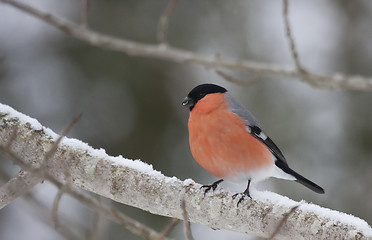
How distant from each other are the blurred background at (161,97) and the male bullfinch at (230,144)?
2735 mm

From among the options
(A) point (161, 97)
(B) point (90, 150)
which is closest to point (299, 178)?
(B) point (90, 150)

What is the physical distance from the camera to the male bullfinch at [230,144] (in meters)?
3.24

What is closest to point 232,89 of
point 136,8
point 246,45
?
point 246,45

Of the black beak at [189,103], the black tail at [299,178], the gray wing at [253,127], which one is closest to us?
the black tail at [299,178]

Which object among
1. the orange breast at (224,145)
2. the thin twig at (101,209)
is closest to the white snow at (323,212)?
the orange breast at (224,145)

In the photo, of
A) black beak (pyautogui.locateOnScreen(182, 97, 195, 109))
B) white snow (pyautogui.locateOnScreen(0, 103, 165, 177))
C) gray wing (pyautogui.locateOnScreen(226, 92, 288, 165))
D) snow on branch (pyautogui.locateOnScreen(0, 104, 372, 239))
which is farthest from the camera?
black beak (pyautogui.locateOnScreen(182, 97, 195, 109))

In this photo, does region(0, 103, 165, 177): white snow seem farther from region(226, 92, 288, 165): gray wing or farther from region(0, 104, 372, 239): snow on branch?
region(226, 92, 288, 165): gray wing

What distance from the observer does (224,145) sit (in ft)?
10.6

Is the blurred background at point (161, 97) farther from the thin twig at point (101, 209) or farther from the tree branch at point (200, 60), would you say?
the thin twig at point (101, 209)

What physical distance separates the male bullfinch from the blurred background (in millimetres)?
2735

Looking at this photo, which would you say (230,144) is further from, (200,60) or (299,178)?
(200,60)

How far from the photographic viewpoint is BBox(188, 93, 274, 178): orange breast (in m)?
3.23

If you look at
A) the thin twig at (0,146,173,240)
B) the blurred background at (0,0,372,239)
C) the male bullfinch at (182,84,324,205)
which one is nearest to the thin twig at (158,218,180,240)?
the thin twig at (0,146,173,240)

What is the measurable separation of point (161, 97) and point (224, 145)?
A: 353 cm
